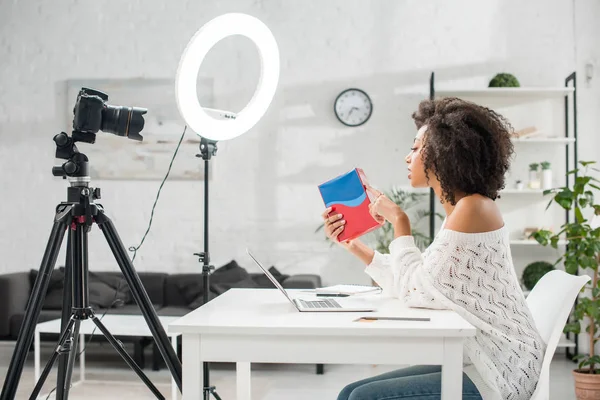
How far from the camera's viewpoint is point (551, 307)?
187 centimetres

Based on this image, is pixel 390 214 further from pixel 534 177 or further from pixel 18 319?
pixel 18 319

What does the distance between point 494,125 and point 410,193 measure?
9.81 feet

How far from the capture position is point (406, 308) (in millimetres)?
1819

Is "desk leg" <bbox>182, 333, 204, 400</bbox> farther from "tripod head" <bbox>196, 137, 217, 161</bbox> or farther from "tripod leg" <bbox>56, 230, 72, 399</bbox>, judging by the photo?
"tripod head" <bbox>196, 137, 217, 161</bbox>

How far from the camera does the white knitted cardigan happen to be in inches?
66.5

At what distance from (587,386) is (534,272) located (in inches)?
42.8

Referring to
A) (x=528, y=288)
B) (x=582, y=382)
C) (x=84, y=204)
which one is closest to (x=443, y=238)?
(x=84, y=204)


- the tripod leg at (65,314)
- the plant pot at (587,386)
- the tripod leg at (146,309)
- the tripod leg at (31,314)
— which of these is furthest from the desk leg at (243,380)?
the plant pot at (587,386)

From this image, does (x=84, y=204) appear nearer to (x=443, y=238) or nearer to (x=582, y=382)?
(x=443, y=238)

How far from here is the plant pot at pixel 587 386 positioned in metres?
3.56

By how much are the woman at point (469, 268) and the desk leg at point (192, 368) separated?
44 cm

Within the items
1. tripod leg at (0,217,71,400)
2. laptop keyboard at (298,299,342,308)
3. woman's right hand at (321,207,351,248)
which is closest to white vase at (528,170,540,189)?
woman's right hand at (321,207,351,248)

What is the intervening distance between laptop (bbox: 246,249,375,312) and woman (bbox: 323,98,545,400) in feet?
0.41

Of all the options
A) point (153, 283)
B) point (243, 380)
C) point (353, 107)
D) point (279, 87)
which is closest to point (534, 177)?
point (353, 107)
